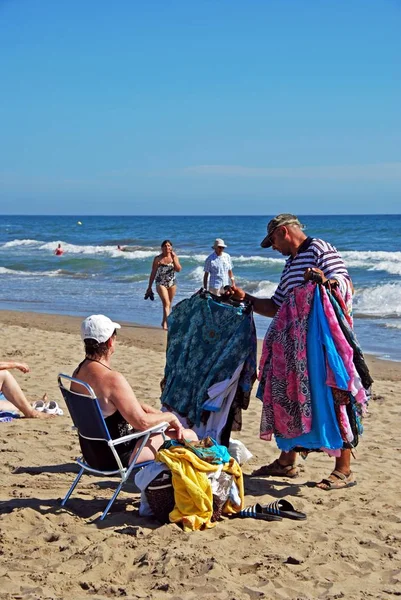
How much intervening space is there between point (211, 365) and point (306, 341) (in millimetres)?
713

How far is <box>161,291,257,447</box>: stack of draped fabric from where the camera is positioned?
17.3ft

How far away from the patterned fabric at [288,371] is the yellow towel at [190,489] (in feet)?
2.64

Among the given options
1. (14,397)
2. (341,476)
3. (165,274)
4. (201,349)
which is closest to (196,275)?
(165,274)

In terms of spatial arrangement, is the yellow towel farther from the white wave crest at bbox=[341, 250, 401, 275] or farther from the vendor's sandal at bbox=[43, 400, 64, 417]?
the white wave crest at bbox=[341, 250, 401, 275]

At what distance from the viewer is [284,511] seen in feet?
15.2

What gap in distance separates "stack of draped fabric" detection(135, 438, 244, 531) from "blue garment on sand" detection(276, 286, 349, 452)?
653mm

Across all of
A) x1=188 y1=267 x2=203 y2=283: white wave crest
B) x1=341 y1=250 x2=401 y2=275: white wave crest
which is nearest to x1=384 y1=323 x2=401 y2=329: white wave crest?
x1=188 y1=267 x2=203 y2=283: white wave crest

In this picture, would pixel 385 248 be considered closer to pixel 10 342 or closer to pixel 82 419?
pixel 10 342

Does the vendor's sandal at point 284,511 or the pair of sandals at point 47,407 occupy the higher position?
the vendor's sandal at point 284,511

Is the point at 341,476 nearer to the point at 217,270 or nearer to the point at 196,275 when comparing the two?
the point at 217,270

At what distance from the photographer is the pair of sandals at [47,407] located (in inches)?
273

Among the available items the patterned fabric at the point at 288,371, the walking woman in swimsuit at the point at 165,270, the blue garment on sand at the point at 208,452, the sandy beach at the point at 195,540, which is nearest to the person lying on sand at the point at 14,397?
the sandy beach at the point at 195,540

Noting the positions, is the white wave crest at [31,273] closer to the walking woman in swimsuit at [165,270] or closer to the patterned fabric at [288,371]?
the walking woman in swimsuit at [165,270]

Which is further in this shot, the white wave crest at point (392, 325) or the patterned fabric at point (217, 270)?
the white wave crest at point (392, 325)
